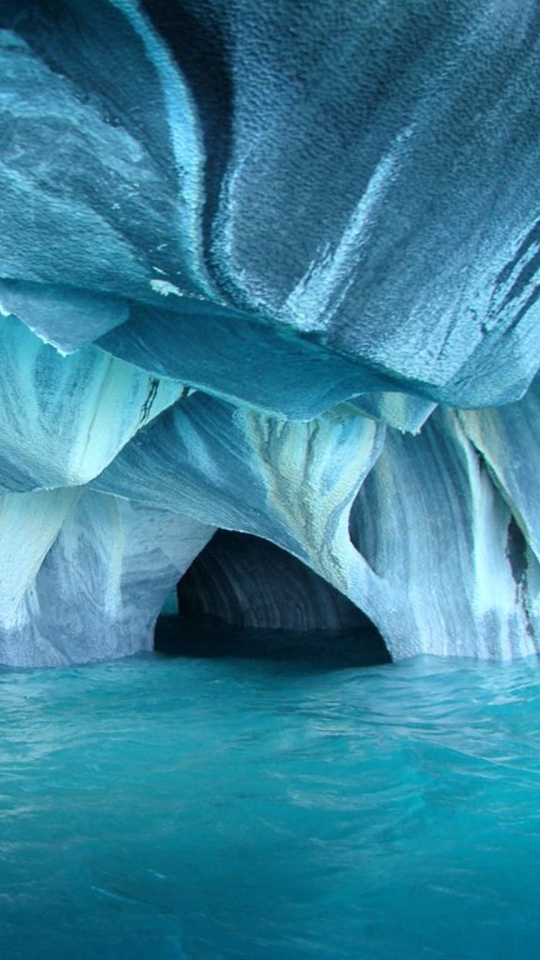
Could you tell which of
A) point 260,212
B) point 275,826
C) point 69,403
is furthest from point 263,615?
point 260,212

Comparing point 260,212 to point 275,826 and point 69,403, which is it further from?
point 69,403

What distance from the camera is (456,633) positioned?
5.80m

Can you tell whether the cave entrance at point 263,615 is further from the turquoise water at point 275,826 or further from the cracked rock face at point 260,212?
the cracked rock face at point 260,212

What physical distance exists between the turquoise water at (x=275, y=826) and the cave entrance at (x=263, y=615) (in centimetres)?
286

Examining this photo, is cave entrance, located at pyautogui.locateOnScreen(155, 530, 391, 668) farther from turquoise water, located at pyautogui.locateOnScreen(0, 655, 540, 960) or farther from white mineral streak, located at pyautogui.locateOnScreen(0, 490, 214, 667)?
turquoise water, located at pyautogui.locateOnScreen(0, 655, 540, 960)

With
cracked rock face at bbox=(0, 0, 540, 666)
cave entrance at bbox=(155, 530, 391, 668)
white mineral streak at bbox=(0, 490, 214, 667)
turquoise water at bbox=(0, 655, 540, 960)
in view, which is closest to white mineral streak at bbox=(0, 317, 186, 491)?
cracked rock face at bbox=(0, 0, 540, 666)

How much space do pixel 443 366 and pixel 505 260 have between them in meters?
0.40

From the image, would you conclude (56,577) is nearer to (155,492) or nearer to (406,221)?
(155,492)

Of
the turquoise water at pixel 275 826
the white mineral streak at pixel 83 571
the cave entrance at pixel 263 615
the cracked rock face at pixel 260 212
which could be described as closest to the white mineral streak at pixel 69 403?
the cracked rock face at pixel 260 212

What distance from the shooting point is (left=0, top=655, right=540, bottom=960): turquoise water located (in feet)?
7.63

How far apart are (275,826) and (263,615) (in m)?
7.18

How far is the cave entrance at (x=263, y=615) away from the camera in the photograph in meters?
8.00

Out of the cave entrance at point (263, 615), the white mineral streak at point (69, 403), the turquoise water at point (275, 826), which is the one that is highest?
the white mineral streak at point (69, 403)

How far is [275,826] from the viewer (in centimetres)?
303
